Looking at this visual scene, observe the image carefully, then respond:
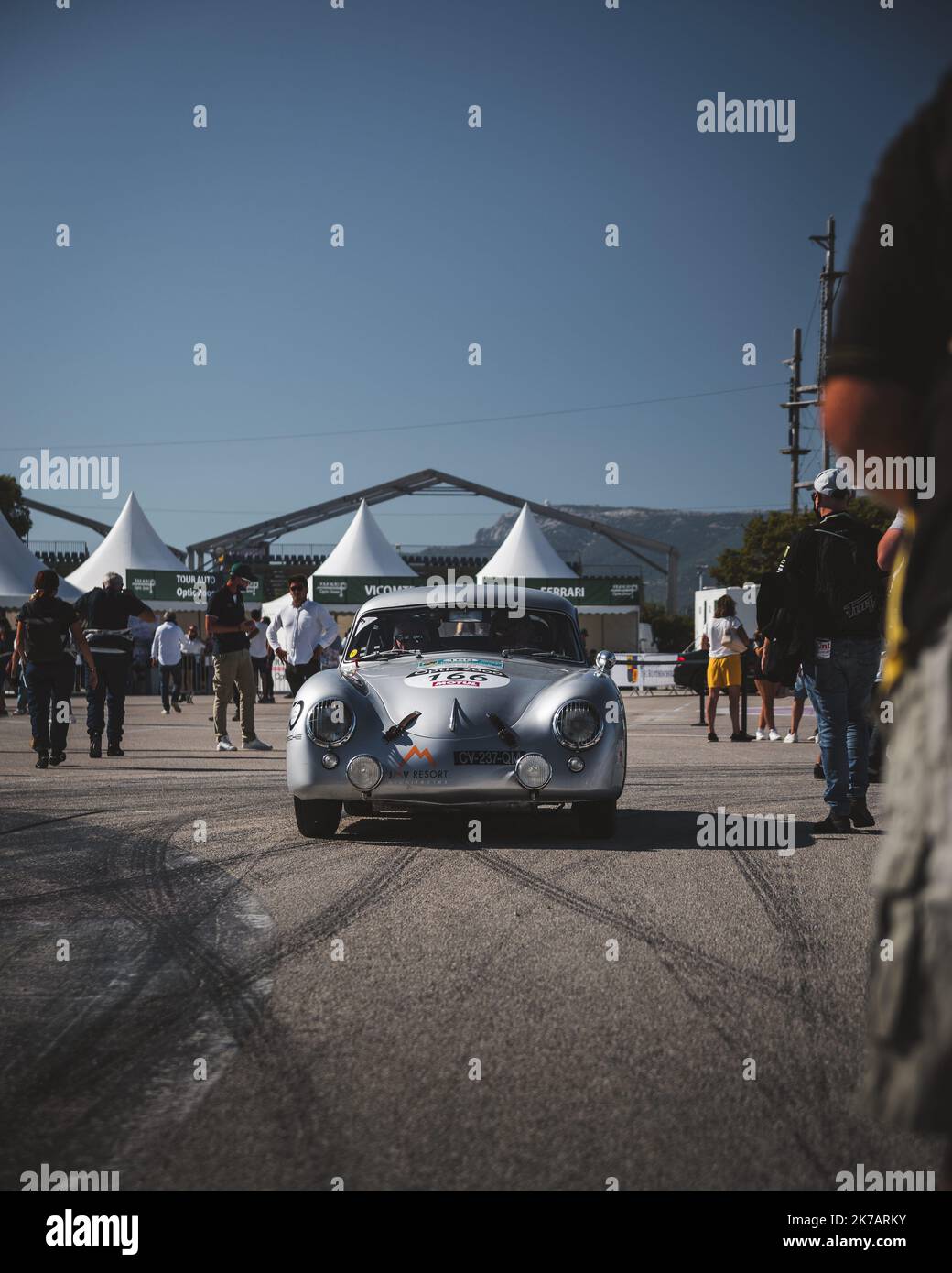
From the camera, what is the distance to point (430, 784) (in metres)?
6.54

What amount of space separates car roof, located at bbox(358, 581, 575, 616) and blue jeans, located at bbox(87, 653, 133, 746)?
4967 millimetres

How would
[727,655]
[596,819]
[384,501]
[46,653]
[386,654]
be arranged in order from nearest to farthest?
[596,819], [386,654], [46,653], [727,655], [384,501]

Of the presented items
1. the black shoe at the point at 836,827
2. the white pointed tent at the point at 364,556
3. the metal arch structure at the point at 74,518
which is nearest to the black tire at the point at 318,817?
the black shoe at the point at 836,827

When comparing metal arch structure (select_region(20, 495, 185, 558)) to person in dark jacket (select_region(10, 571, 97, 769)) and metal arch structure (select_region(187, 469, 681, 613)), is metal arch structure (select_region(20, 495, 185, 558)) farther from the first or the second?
person in dark jacket (select_region(10, 571, 97, 769))

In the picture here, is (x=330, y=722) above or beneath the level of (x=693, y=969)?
above

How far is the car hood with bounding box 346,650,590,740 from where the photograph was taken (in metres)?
6.68

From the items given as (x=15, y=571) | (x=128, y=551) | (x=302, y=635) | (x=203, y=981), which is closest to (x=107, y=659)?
(x=302, y=635)

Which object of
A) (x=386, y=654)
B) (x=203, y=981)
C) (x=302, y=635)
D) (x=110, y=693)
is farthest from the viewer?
(x=302, y=635)

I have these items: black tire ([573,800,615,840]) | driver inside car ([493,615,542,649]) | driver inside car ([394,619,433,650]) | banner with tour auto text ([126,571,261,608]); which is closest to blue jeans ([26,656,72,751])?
driver inside car ([394,619,433,650])

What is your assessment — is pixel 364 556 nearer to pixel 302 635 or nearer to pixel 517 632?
pixel 302 635

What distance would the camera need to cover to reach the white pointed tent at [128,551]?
39.7 m

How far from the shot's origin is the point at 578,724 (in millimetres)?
6625

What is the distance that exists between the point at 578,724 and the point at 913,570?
4.85 meters
